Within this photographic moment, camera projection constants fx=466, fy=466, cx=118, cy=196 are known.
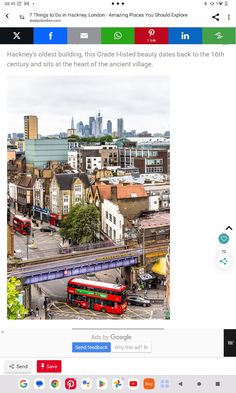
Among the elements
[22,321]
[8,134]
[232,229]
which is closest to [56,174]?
[8,134]

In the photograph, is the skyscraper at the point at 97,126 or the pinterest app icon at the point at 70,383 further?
the skyscraper at the point at 97,126

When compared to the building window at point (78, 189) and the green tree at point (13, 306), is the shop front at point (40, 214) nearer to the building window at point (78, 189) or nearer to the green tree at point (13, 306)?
the building window at point (78, 189)

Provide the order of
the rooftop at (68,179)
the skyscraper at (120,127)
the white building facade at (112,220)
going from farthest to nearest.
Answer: the white building facade at (112,220), the rooftop at (68,179), the skyscraper at (120,127)

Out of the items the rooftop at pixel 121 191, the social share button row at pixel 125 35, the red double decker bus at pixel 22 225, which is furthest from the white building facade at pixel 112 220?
the social share button row at pixel 125 35

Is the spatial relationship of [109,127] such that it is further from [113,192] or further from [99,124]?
[113,192]

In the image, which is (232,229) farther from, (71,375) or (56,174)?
(56,174)

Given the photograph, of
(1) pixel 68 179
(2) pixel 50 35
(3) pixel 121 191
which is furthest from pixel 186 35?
(3) pixel 121 191

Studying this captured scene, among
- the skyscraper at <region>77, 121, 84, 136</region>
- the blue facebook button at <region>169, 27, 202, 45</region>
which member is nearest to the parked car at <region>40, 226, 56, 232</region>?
the skyscraper at <region>77, 121, 84, 136</region>
